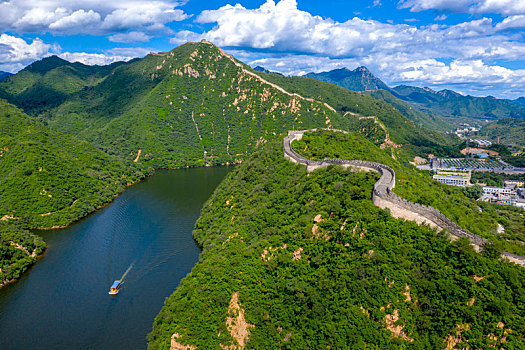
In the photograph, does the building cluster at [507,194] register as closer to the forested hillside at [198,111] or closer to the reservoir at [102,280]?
the forested hillside at [198,111]

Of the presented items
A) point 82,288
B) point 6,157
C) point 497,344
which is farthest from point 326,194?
point 6,157

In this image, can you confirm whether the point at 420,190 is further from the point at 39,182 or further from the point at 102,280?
the point at 39,182

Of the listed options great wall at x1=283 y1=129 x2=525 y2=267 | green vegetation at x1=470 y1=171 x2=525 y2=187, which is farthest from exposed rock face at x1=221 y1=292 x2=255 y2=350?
green vegetation at x1=470 y1=171 x2=525 y2=187

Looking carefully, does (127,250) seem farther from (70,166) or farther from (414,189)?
(414,189)

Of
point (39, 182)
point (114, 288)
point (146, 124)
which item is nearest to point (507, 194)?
point (114, 288)

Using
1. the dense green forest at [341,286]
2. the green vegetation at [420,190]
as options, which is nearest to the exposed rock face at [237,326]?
the dense green forest at [341,286]
